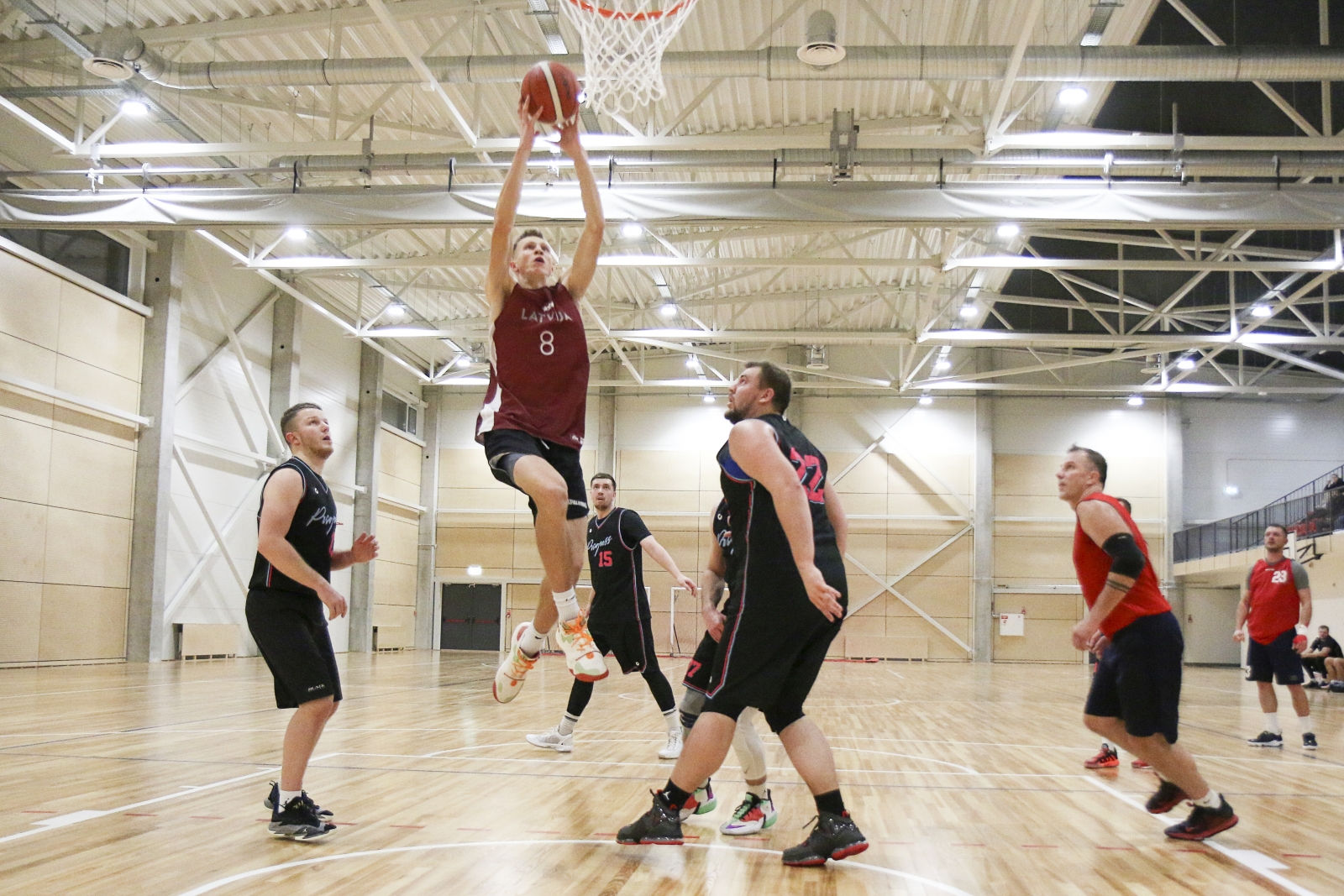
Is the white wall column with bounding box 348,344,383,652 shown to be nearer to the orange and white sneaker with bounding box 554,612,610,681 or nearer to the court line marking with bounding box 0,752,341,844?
the court line marking with bounding box 0,752,341,844

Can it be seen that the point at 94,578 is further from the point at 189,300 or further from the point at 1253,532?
the point at 1253,532

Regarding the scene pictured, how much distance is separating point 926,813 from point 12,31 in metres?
14.8

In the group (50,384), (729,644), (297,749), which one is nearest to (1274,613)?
(729,644)

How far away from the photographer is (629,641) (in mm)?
7254

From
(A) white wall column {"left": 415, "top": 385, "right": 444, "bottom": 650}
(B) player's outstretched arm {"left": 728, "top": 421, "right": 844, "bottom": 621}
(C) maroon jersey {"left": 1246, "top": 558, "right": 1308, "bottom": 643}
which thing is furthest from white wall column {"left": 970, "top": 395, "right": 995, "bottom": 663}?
(B) player's outstretched arm {"left": 728, "top": 421, "right": 844, "bottom": 621}

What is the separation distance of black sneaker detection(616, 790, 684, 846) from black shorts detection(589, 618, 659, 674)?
2.88m

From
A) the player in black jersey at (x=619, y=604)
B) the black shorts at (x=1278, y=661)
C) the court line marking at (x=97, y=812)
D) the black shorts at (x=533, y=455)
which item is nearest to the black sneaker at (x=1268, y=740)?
the black shorts at (x=1278, y=661)

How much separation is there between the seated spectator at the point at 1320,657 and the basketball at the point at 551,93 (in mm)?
18647

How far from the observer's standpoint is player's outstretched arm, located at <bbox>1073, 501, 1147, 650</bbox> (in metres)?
4.90

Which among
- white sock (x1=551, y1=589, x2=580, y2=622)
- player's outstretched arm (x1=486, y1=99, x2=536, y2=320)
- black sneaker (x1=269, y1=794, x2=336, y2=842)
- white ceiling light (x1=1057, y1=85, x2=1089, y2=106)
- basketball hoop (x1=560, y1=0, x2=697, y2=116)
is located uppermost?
white ceiling light (x1=1057, y1=85, x2=1089, y2=106)

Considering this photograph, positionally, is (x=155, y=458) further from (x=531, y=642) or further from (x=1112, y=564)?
(x=1112, y=564)

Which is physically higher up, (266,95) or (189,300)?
(266,95)

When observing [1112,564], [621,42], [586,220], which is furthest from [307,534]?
[621,42]

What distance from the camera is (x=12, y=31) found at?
14125 mm
